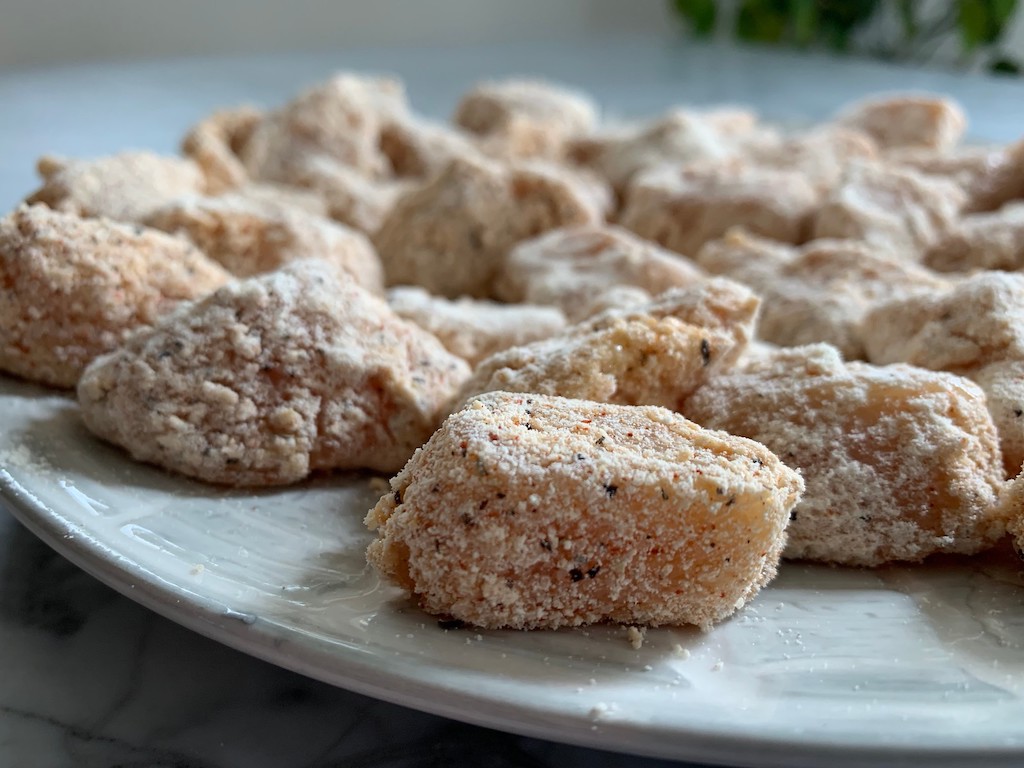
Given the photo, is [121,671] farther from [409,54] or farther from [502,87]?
[409,54]

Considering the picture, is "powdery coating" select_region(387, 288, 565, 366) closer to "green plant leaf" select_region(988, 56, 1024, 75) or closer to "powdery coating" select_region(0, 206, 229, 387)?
"powdery coating" select_region(0, 206, 229, 387)

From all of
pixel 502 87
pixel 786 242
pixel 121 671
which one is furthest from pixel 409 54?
pixel 121 671

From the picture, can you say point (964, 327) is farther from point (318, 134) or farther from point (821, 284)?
point (318, 134)

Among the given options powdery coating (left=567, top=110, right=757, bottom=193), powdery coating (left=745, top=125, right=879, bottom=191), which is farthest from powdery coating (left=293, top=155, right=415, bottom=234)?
powdery coating (left=745, top=125, right=879, bottom=191)

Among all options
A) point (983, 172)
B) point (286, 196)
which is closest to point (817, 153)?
point (983, 172)

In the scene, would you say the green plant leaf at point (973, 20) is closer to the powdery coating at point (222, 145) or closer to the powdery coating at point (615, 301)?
the powdery coating at point (222, 145)

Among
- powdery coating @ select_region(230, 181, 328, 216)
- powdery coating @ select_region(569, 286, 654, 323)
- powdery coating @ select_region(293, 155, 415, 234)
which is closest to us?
powdery coating @ select_region(569, 286, 654, 323)

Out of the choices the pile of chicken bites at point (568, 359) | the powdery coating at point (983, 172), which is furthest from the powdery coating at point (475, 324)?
the powdery coating at point (983, 172)
